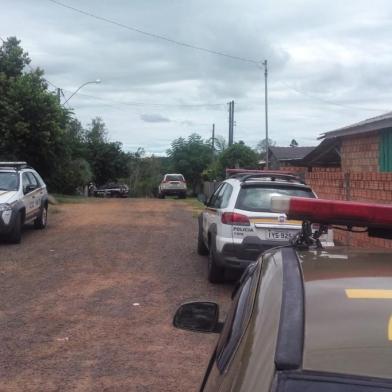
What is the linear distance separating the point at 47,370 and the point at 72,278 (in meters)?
4.20

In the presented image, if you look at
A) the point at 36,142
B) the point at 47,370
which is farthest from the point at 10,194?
the point at 36,142

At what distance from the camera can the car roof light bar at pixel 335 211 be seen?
2.65 meters

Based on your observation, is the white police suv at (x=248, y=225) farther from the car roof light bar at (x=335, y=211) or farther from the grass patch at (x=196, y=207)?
the grass patch at (x=196, y=207)

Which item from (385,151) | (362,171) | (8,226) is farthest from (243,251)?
(362,171)

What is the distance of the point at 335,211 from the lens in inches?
105

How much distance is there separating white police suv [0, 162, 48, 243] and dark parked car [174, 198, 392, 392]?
10683 millimetres

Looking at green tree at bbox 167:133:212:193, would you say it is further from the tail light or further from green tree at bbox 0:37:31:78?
the tail light

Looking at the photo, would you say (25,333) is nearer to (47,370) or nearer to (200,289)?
(47,370)

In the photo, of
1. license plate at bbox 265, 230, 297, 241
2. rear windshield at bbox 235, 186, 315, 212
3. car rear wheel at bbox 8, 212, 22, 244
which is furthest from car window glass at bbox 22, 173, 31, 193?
license plate at bbox 265, 230, 297, 241

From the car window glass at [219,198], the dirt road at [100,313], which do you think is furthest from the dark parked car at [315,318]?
the car window glass at [219,198]

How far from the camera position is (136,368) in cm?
575

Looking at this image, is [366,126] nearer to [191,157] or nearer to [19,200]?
[19,200]

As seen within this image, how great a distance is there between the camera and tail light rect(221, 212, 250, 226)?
882 centimetres

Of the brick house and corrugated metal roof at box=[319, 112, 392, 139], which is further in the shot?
corrugated metal roof at box=[319, 112, 392, 139]
